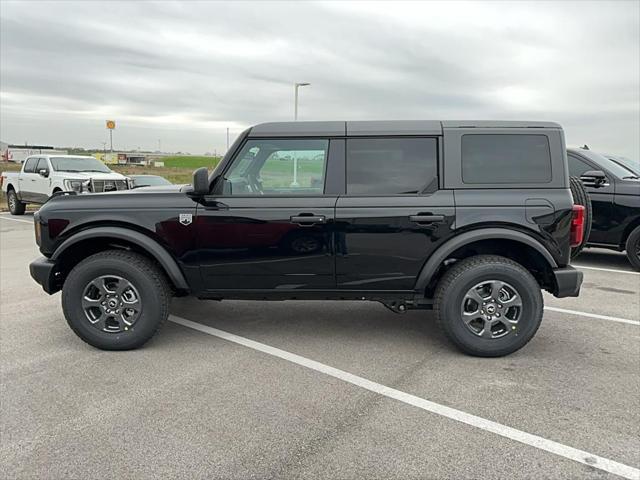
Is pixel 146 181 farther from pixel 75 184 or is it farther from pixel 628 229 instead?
pixel 628 229

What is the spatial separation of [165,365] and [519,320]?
2.77 m

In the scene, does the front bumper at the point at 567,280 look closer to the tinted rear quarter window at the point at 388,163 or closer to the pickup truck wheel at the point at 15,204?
the tinted rear quarter window at the point at 388,163

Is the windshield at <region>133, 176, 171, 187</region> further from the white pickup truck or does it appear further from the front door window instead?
the front door window

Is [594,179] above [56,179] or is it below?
below

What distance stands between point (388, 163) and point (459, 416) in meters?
1.98

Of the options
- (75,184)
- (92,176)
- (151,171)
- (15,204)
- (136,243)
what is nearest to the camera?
(136,243)

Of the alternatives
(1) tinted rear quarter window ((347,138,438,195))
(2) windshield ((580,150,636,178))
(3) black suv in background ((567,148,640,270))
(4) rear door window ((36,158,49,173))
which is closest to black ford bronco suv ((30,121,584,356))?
(1) tinted rear quarter window ((347,138,438,195))

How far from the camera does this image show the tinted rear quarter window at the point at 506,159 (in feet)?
13.2

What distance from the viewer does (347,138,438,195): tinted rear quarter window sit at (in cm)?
408

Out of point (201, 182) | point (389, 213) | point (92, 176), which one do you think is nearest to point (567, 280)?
point (389, 213)

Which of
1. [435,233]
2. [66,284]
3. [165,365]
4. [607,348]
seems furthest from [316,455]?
[607,348]

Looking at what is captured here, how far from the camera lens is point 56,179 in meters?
14.0

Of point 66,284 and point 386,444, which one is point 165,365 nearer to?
point 66,284

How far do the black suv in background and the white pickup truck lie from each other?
10957 mm
